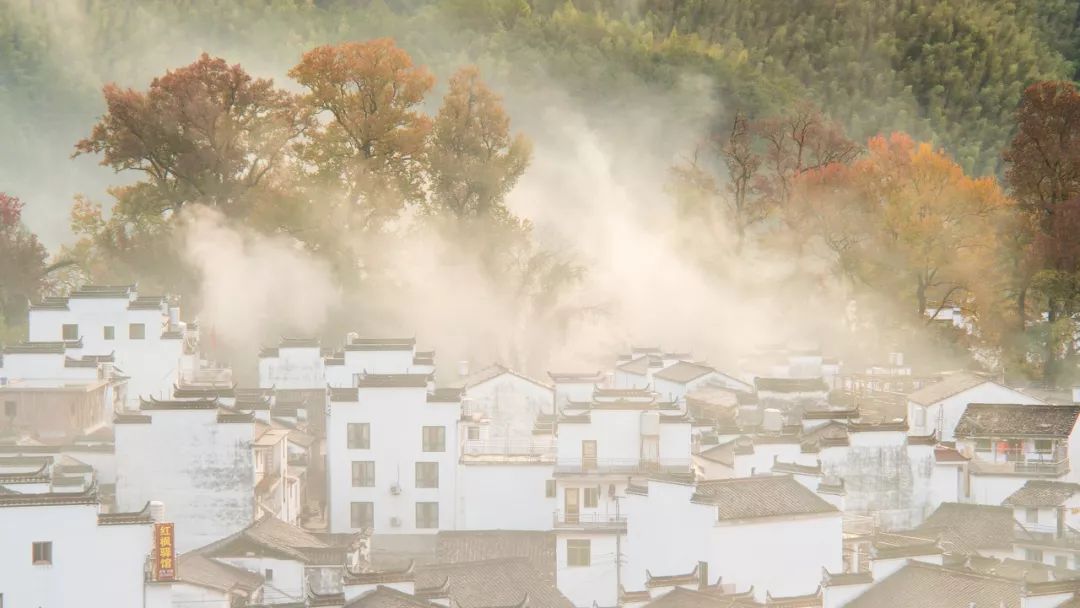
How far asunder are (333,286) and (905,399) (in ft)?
56.1

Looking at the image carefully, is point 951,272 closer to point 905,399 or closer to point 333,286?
point 905,399

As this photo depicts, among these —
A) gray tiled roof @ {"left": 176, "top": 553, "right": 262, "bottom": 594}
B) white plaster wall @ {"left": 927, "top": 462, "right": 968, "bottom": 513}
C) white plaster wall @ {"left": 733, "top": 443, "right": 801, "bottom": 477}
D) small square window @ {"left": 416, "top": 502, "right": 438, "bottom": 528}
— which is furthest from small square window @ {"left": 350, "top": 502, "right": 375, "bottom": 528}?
white plaster wall @ {"left": 927, "top": 462, "right": 968, "bottom": 513}

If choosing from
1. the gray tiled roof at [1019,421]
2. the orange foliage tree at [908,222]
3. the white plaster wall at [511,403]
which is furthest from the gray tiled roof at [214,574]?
the orange foliage tree at [908,222]

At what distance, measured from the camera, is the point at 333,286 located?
5525cm

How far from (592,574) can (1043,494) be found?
395 inches

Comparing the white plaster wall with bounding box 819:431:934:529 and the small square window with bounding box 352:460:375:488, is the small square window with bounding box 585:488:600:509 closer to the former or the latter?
the white plaster wall with bounding box 819:431:934:529

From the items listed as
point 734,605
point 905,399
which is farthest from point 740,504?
point 905,399

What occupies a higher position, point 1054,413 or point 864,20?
point 864,20

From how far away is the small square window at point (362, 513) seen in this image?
140 feet

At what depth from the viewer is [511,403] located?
4869 cm

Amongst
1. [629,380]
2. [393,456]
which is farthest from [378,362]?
[629,380]

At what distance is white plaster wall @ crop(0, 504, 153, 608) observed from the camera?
2994cm

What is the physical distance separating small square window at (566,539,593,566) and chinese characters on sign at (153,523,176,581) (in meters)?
10.2

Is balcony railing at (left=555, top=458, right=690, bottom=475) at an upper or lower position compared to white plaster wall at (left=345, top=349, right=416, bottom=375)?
lower
